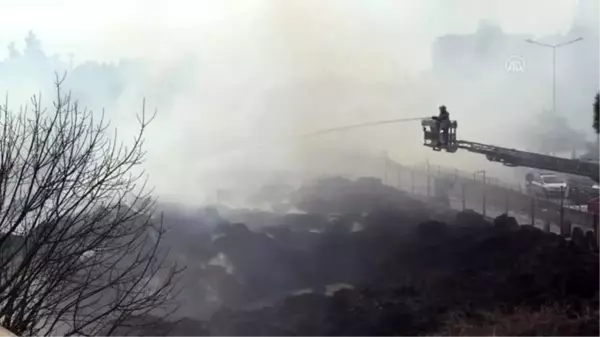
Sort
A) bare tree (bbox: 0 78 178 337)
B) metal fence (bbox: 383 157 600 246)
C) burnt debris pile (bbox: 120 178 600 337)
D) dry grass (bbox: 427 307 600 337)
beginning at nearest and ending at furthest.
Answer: bare tree (bbox: 0 78 178 337)
dry grass (bbox: 427 307 600 337)
burnt debris pile (bbox: 120 178 600 337)
metal fence (bbox: 383 157 600 246)

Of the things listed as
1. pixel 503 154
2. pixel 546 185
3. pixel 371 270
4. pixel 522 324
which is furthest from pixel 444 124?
pixel 522 324

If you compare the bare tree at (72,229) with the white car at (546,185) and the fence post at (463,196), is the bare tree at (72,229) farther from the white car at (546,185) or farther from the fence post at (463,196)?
the white car at (546,185)

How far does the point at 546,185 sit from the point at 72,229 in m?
3.37

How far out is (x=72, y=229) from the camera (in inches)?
179

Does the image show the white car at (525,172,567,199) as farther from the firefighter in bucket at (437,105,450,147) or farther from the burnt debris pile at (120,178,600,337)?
the firefighter in bucket at (437,105,450,147)

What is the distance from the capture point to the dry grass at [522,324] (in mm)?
5156

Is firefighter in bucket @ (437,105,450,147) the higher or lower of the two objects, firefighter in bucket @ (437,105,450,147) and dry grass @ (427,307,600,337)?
the higher

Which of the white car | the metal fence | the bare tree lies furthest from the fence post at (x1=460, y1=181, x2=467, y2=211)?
the bare tree

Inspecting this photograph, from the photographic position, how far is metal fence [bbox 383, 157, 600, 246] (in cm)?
545

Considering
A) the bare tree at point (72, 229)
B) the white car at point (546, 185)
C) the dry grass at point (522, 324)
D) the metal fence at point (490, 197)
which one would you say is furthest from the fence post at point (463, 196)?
the bare tree at point (72, 229)

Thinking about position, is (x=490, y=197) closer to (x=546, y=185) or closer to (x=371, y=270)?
(x=546, y=185)

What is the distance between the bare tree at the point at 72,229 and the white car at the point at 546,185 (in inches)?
105

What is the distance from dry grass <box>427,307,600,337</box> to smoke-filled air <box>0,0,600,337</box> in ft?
0.05

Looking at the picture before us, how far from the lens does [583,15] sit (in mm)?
5461
